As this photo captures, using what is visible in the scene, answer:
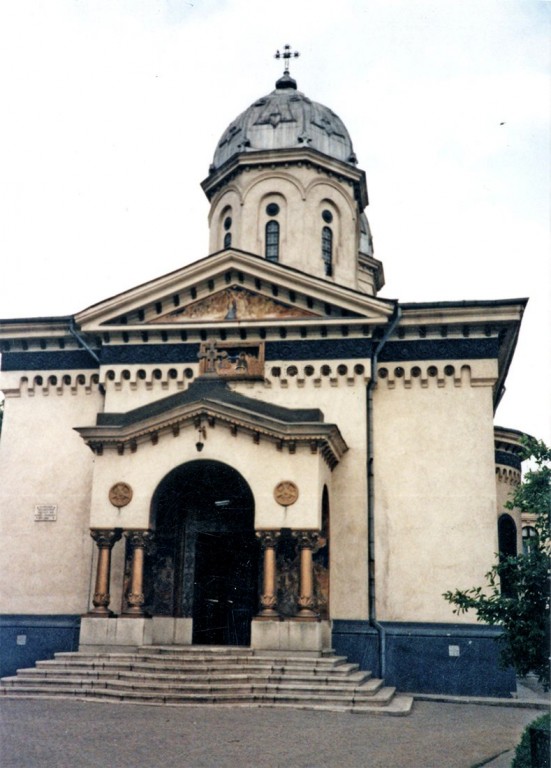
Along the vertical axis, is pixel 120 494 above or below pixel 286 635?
above

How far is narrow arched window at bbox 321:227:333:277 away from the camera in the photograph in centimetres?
2666

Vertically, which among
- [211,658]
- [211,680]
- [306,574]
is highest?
[306,574]

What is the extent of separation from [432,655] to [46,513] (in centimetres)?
1004

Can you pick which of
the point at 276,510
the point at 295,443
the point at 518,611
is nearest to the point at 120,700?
the point at 276,510

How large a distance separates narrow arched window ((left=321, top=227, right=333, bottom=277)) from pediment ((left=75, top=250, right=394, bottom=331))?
14.1 feet

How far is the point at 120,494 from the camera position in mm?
20000

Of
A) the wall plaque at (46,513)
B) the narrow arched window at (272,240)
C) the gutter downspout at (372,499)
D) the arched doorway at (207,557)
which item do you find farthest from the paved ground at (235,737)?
the narrow arched window at (272,240)

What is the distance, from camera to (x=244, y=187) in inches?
1064

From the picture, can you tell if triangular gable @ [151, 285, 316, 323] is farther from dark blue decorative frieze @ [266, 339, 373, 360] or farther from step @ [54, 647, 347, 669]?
step @ [54, 647, 347, 669]

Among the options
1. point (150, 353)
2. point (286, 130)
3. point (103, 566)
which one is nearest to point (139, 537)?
point (103, 566)

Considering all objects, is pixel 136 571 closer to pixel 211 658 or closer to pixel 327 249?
pixel 211 658

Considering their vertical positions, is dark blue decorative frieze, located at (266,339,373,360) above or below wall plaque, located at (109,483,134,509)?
above

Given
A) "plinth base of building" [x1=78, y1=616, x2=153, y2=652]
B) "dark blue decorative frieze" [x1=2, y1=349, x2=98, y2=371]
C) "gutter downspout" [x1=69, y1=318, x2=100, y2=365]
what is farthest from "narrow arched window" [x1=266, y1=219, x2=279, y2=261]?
"plinth base of building" [x1=78, y1=616, x2=153, y2=652]

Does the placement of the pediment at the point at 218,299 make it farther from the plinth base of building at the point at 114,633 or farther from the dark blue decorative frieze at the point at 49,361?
the plinth base of building at the point at 114,633
